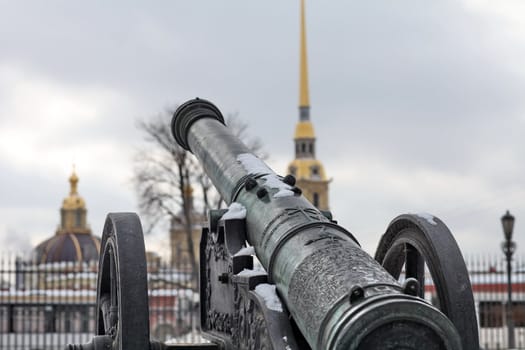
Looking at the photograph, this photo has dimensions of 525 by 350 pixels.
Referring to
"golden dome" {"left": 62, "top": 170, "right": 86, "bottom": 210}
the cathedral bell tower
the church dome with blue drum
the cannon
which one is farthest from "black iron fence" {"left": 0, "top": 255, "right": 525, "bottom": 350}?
the cathedral bell tower

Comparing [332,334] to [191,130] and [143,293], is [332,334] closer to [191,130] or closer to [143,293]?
[143,293]

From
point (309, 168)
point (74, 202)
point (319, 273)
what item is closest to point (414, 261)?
point (319, 273)

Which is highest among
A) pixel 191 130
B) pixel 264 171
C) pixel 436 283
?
pixel 191 130

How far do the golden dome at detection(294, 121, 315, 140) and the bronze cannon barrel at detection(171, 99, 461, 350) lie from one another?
10070 cm

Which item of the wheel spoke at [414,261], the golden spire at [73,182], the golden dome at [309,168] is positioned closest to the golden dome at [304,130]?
the golden dome at [309,168]

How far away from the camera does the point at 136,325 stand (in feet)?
22.3

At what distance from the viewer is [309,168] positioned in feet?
358

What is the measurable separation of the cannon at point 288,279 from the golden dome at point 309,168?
100016 millimetres

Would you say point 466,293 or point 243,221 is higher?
point 243,221

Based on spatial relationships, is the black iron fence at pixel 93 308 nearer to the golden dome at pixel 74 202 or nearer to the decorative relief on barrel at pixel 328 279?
the decorative relief on barrel at pixel 328 279

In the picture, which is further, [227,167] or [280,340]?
[227,167]

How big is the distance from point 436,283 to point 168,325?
818 inches

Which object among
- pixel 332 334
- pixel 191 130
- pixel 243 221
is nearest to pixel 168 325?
pixel 191 130

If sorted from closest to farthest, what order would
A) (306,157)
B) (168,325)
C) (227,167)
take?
(227,167) → (168,325) → (306,157)
